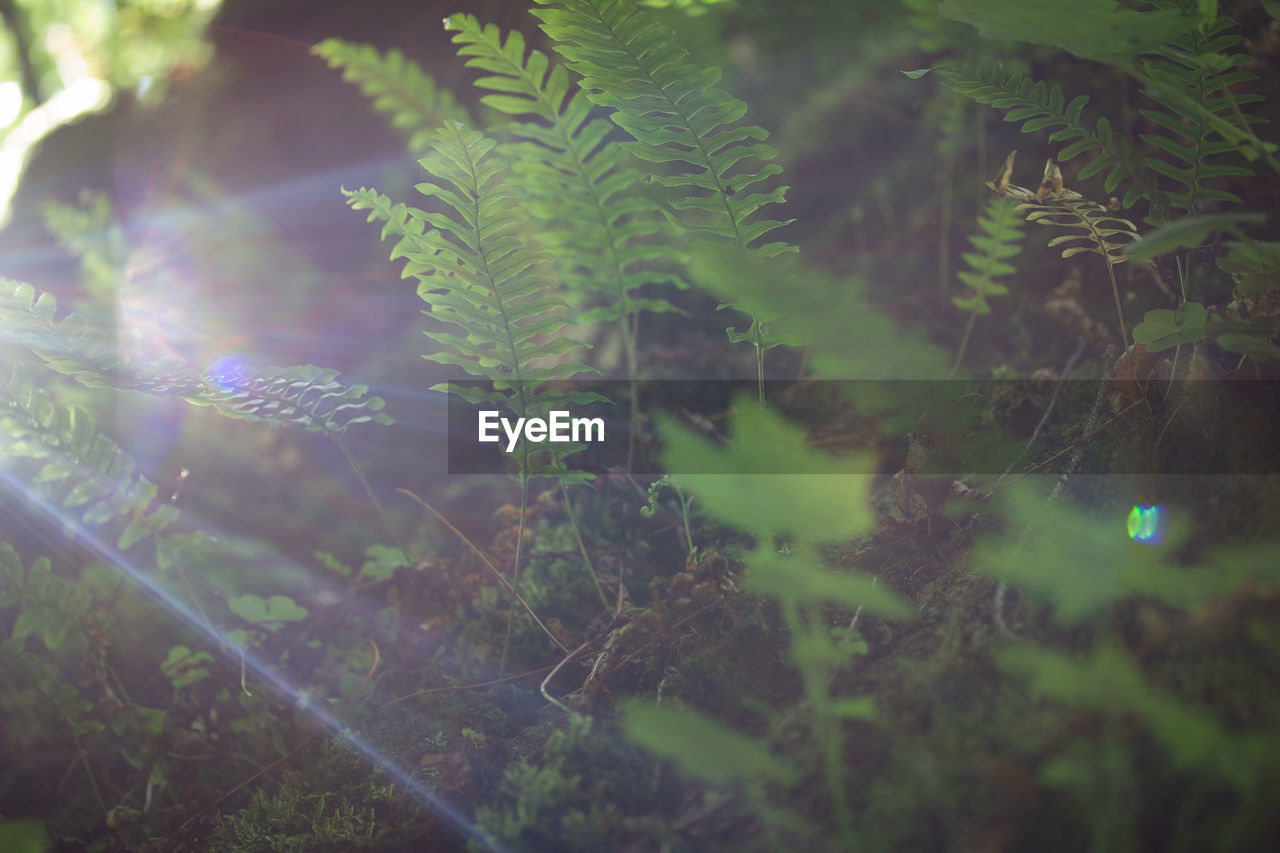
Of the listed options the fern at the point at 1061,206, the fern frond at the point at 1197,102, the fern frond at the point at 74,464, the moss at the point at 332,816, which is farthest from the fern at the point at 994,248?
the fern frond at the point at 74,464

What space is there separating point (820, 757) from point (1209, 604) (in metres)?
0.59

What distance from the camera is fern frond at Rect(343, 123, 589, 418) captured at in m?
1.46

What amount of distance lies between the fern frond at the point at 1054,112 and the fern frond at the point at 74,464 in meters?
2.39

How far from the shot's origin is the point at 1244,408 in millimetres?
1359

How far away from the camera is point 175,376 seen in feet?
5.23

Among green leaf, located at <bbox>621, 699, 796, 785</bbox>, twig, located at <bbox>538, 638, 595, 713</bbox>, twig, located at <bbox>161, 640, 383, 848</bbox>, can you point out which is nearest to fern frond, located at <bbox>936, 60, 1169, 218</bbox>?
green leaf, located at <bbox>621, 699, 796, 785</bbox>

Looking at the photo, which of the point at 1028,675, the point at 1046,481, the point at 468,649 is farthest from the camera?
the point at 468,649

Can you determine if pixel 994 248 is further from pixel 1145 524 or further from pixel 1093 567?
pixel 1093 567

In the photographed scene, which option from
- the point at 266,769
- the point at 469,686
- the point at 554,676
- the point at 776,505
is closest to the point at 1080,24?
the point at 776,505

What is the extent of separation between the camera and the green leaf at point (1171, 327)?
1289 millimetres

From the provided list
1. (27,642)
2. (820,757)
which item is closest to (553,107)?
(820,757)

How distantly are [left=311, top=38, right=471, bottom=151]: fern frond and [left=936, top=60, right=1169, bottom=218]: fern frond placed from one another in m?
1.78

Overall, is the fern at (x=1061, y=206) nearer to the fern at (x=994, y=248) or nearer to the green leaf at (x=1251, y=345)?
the green leaf at (x=1251, y=345)

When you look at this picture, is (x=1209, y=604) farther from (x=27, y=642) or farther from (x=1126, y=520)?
(x=27, y=642)
